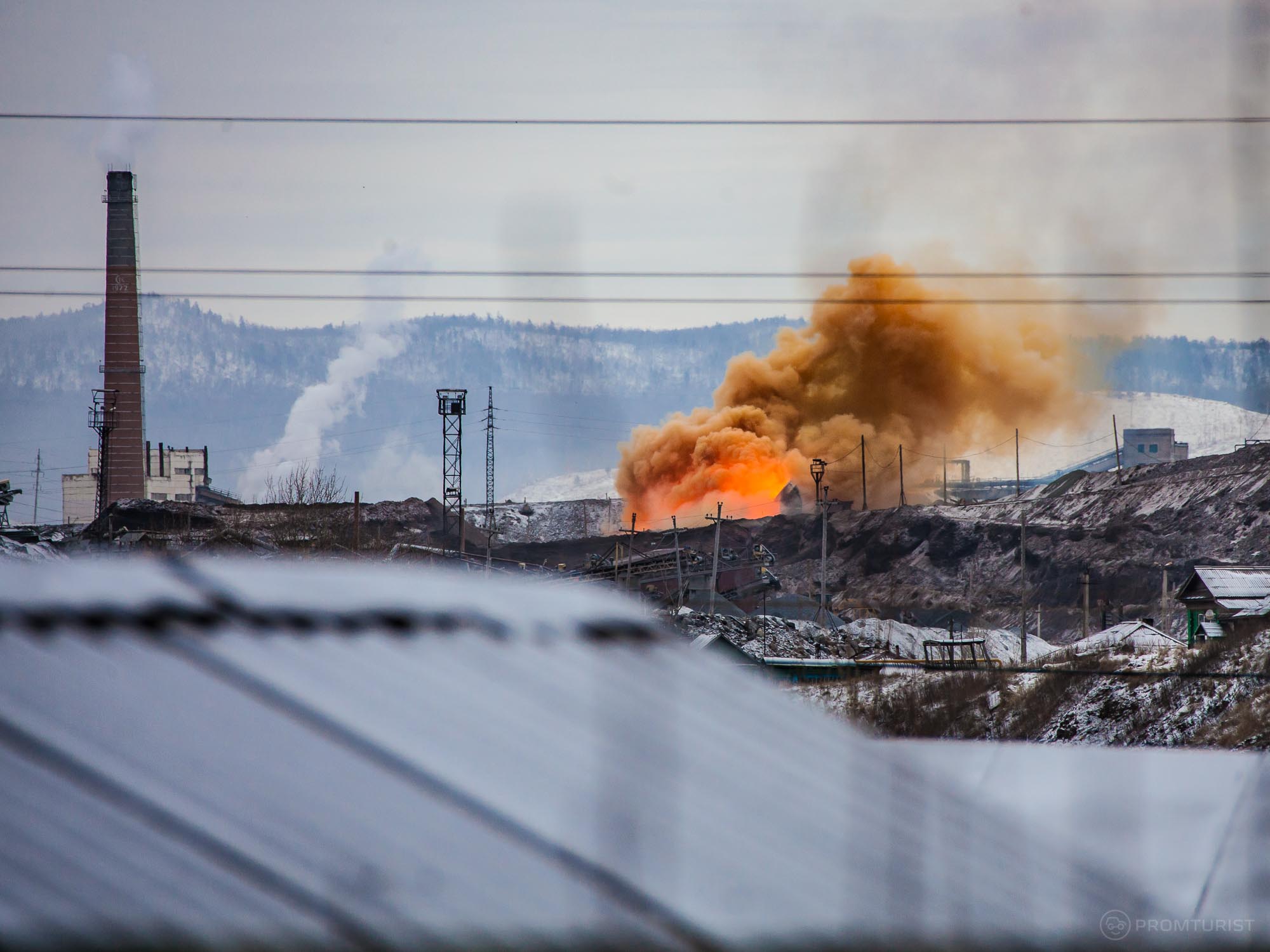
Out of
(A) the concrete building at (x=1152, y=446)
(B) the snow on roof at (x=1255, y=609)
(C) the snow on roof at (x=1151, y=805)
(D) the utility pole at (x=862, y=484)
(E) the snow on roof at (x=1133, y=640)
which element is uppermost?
(A) the concrete building at (x=1152, y=446)

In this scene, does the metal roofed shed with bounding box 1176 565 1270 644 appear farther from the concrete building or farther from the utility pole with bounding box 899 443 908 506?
the concrete building

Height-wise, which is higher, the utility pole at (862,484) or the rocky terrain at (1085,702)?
the utility pole at (862,484)

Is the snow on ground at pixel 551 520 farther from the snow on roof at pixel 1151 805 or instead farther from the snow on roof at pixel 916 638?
the snow on roof at pixel 1151 805

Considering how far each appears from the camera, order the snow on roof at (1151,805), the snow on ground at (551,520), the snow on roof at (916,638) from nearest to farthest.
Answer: the snow on roof at (1151,805)
the snow on roof at (916,638)
the snow on ground at (551,520)

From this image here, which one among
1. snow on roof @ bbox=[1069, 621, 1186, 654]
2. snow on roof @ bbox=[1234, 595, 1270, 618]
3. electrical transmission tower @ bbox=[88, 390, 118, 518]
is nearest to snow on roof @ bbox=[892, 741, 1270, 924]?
snow on roof @ bbox=[1234, 595, 1270, 618]

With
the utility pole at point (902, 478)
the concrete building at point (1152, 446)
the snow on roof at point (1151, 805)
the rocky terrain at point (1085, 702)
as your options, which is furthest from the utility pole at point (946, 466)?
the snow on roof at point (1151, 805)

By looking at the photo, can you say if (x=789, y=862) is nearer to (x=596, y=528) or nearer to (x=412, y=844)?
(x=412, y=844)
